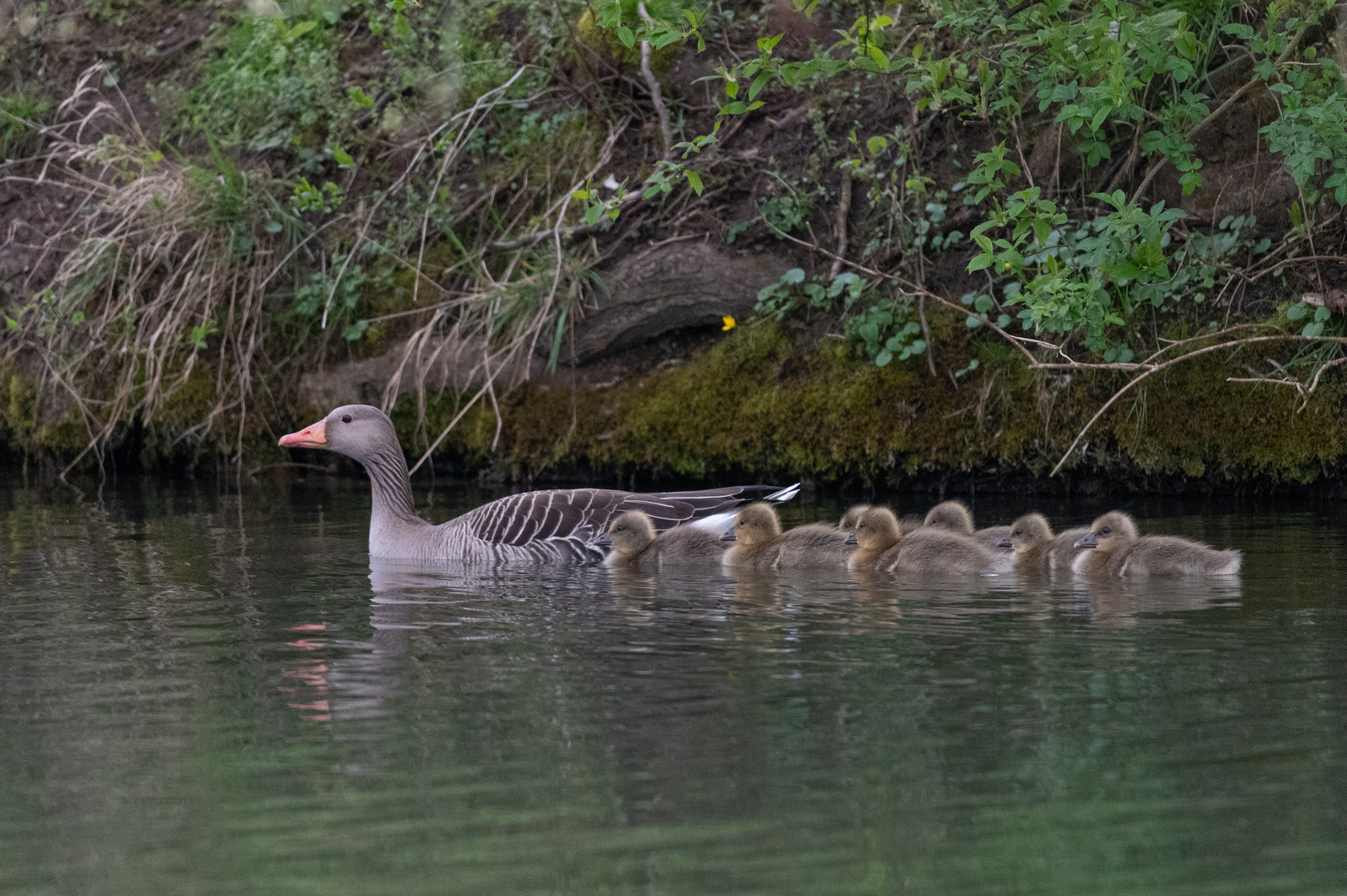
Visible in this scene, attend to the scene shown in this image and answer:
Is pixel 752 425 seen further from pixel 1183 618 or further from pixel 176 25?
pixel 176 25

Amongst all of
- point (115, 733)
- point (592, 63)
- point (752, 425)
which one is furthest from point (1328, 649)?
point (592, 63)

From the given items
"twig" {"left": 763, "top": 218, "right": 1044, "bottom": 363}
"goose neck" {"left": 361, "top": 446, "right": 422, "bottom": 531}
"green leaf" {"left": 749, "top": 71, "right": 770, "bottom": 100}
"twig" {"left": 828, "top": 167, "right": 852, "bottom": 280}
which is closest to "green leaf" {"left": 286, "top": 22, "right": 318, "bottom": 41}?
"twig" {"left": 763, "top": 218, "right": 1044, "bottom": 363}

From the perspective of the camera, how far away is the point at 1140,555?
5.97 meters

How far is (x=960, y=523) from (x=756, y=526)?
0.93 m

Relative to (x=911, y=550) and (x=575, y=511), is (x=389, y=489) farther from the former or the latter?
(x=911, y=550)

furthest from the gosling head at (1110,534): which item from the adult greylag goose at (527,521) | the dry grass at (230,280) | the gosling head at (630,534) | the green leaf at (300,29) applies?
the green leaf at (300,29)

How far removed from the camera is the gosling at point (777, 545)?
659 centimetres

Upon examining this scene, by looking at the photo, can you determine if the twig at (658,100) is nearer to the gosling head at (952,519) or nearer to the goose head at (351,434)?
the goose head at (351,434)

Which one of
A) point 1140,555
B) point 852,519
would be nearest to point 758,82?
point 852,519

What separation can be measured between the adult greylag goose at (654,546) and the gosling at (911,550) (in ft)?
2.37

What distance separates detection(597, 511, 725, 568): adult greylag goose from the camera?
22.7ft

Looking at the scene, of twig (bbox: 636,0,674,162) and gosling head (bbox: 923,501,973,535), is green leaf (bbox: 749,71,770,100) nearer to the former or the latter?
gosling head (bbox: 923,501,973,535)

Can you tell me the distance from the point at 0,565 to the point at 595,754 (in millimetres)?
A: 4444

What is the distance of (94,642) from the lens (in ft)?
16.3
